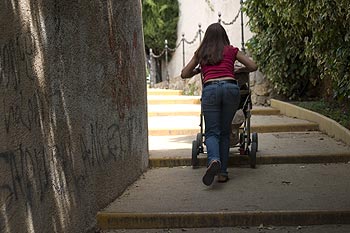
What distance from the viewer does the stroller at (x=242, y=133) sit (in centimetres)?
643

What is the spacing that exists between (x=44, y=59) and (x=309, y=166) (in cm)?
399

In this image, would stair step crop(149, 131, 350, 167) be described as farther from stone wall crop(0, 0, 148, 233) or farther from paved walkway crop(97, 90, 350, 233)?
Result: stone wall crop(0, 0, 148, 233)

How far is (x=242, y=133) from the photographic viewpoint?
6.77 m

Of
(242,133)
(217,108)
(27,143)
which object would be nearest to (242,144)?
(242,133)

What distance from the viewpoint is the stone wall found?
3.31 metres

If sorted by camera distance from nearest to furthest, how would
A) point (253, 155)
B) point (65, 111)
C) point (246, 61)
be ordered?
point (65, 111) → point (246, 61) → point (253, 155)

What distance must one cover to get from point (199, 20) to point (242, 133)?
32.9ft

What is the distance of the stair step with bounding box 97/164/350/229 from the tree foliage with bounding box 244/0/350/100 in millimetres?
1889

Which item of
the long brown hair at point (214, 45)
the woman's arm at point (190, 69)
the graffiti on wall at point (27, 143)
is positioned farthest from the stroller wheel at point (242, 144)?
the graffiti on wall at point (27, 143)

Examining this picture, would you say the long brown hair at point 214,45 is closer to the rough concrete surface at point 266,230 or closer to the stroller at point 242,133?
the stroller at point 242,133

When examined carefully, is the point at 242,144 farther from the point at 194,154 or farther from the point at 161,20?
the point at 161,20

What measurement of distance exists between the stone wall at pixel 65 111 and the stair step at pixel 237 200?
0.25 meters

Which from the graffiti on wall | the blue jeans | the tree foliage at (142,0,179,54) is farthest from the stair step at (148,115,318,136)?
the tree foliage at (142,0,179,54)

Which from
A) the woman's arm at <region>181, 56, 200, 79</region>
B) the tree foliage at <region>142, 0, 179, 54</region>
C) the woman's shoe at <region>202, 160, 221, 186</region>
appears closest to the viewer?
the woman's shoe at <region>202, 160, 221, 186</region>
